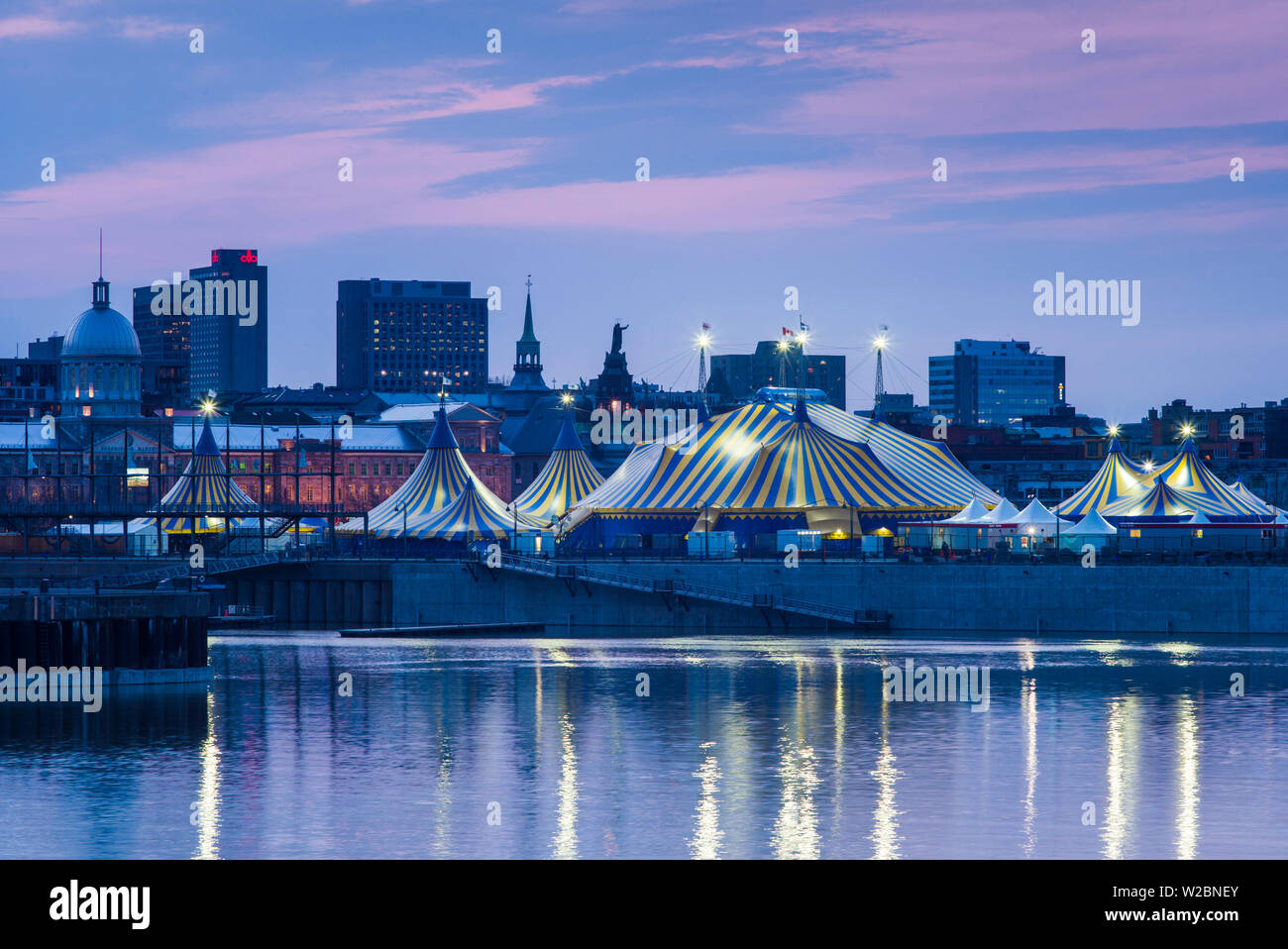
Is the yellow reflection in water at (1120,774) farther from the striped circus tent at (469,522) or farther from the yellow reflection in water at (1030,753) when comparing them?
the striped circus tent at (469,522)

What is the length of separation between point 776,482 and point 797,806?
61.1 metres

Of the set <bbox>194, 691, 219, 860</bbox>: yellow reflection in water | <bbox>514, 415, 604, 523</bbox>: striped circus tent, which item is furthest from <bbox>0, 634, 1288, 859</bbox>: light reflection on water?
<bbox>514, 415, 604, 523</bbox>: striped circus tent

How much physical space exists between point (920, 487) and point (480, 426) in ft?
273

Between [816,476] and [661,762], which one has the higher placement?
[816,476]

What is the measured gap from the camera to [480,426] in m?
183

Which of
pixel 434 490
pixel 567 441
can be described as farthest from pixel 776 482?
pixel 567 441

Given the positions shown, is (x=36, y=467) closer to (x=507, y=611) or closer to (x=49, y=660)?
(x=507, y=611)

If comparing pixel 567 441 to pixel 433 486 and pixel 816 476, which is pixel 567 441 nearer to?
pixel 433 486

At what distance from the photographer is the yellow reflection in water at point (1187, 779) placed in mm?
38625

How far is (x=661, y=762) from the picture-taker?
162 ft

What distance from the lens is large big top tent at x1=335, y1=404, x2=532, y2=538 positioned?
360ft

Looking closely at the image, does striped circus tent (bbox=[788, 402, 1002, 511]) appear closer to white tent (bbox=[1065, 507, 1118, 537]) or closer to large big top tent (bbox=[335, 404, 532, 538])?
white tent (bbox=[1065, 507, 1118, 537])

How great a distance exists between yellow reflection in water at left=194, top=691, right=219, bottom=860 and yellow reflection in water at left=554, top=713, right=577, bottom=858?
5857 mm
